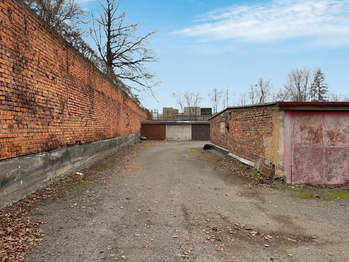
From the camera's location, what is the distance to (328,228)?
13.2 feet

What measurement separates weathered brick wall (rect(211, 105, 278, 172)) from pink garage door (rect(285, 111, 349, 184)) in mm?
549

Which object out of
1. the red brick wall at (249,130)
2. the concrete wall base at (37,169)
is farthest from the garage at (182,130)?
the concrete wall base at (37,169)

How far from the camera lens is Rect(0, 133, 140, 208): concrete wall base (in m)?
4.23

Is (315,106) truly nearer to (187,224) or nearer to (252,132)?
(252,132)

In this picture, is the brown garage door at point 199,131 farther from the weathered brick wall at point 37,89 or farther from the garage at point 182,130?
the weathered brick wall at point 37,89

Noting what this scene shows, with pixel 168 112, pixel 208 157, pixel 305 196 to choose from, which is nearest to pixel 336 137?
pixel 305 196

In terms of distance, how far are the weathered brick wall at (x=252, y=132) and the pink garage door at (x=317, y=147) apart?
549 mm

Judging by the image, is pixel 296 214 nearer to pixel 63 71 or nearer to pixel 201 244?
pixel 201 244

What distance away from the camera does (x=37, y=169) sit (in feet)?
17.3

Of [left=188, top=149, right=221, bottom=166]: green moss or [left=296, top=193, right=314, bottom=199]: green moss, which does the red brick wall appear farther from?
[left=296, top=193, right=314, bottom=199]: green moss

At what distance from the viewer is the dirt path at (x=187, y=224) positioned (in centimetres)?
311

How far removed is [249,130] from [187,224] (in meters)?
6.23

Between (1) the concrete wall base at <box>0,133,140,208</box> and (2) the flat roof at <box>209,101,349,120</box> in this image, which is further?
(2) the flat roof at <box>209,101,349,120</box>

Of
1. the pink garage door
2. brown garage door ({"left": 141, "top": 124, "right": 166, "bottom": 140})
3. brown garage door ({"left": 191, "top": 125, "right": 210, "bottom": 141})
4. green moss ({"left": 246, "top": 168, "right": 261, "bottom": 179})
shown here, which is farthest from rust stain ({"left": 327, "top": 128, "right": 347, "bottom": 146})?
brown garage door ({"left": 141, "top": 124, "right": 166, "bottom": 140})
